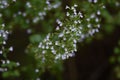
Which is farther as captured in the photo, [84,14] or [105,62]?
[105,62]

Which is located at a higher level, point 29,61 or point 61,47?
point 29,61

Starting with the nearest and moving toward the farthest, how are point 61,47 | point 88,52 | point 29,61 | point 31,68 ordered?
1. point 61,47
2. point 31,68
3. point 29,61
4. point 88,52

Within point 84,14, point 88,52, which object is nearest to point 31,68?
point 84,14

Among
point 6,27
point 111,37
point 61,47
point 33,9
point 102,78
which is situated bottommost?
point 61,47

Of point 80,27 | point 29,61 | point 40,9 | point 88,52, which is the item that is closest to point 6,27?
point 40,9

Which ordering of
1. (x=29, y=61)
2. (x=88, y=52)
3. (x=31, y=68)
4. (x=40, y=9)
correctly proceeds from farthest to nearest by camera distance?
(x=88, y=52) < (x=29, y=61) < (x=31, y=68) < (x=40, y=9)

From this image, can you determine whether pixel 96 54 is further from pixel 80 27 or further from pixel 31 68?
pixel 80 27

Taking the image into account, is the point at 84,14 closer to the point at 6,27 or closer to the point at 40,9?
the point at 40,9

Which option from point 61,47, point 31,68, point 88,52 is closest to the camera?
point 61,47

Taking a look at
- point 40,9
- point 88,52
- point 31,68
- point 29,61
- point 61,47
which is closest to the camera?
point 61,47
